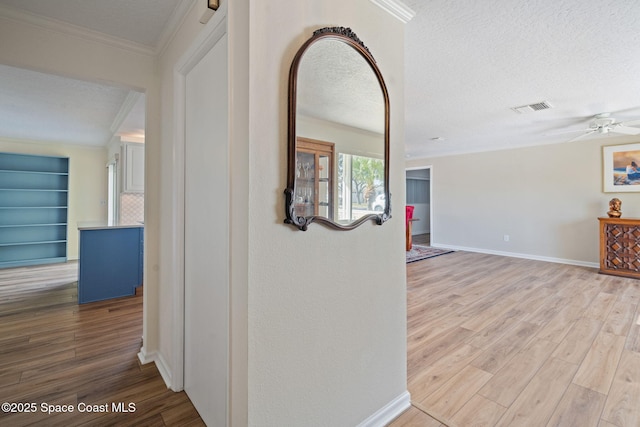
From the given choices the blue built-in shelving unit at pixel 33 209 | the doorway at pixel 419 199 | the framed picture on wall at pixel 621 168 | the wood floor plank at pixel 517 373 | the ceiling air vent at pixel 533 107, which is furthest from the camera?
the doorway at pixel 419 199

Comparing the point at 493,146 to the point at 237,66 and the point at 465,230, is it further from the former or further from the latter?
the point at 237,66

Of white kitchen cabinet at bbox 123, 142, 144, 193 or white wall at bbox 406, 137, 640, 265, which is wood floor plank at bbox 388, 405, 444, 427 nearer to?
white kitchen cabinet at bbox 123, 142, 144, 193

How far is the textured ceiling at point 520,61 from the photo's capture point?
1725 mm

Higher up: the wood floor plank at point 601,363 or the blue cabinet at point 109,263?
the blue cabinet at point 109,263

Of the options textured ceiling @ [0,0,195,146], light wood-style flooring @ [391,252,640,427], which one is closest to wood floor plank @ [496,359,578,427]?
light wood-style flooring @ [391,252,640,427]

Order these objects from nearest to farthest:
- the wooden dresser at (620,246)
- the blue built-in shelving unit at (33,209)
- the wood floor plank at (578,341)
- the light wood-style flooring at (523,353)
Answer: the light wood-style flooring at (523,353) → the wood floor plank at (578,341) → the wooden dresser at (620,246) → the blue built-in shelving unit at (33,209)

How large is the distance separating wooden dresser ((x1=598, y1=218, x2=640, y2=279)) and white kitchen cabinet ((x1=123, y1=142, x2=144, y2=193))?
24.2 feet

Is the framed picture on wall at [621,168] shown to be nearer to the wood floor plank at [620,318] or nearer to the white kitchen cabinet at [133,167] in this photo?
the wood floor plank at [620,318]

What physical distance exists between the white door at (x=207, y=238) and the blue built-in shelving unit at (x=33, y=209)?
5582 millimetres

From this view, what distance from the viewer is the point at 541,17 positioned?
176 centimetres

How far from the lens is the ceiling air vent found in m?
3.37

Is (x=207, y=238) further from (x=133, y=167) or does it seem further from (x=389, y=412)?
(x=133, y=167)

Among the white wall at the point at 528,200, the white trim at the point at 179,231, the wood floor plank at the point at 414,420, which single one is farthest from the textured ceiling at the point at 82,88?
the white wall at the point at 528,200

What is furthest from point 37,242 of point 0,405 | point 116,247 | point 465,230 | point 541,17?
point 465,230
